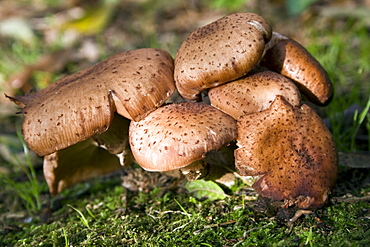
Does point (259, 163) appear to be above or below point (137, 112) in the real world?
below

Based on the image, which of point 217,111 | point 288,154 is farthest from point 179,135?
point 288,154

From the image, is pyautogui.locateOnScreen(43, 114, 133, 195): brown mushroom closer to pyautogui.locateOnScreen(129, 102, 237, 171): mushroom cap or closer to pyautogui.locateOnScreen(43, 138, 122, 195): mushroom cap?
pyautogui.locateOnScreen(43, 138, 122, 195): mushroom cap

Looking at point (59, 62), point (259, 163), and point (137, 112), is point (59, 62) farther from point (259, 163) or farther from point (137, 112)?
point (259, 163)

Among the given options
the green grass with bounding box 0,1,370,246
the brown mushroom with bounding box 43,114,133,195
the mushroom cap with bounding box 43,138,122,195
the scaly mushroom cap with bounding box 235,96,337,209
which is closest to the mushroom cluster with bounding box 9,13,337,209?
the scaly mushroom cap with bounding box 235,96,337,209

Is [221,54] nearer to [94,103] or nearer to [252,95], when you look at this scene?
[252,95]

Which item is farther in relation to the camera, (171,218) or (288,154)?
(171,218)

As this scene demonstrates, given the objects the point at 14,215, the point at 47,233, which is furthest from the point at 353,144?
the point at 14,215

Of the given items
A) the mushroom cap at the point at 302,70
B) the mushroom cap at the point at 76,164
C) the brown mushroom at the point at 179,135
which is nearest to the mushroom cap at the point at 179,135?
the brown mushroom at the point at 179,135

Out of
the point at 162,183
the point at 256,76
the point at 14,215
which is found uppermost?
the point at 256,76
